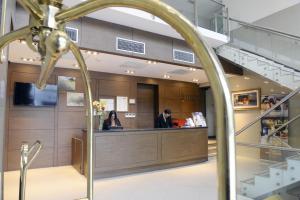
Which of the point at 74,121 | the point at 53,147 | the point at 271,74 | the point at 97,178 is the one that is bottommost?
the point at 97,178

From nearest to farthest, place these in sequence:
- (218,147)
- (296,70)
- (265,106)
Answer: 1. (218,147)
2. (296,70)
3. (265,106)

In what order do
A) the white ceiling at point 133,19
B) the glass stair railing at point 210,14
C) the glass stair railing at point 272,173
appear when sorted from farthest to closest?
the glass stair railing at point 210,14 → the white ceiling at point 133,19 → the glass stair railing at point 272,173

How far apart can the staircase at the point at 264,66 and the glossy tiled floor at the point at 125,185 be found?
2819 millimetres

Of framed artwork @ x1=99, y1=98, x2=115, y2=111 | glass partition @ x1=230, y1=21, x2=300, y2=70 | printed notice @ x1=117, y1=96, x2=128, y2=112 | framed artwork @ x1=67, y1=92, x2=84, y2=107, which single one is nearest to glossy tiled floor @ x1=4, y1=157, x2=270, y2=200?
framed artwork @ x1=67, y1=92, x2=84, y2=107

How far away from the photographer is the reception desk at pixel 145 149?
14.3 ft

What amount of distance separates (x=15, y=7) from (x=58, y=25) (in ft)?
12.5

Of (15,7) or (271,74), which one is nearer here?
(15,7)

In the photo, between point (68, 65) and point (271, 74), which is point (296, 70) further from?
point (68, 65)

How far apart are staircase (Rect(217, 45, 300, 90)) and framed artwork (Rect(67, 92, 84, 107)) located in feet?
13.4

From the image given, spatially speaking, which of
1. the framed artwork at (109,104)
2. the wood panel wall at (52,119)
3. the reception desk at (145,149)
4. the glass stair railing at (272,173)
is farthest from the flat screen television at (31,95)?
the glass stair railing at (272,173)

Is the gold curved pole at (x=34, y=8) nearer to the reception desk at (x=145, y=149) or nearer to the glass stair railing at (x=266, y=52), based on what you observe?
the reception desk at (x=145, y=149)

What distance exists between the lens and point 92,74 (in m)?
6.09

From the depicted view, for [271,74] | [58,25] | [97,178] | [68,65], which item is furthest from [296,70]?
[58,25]

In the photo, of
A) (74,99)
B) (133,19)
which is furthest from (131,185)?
(133,19)
